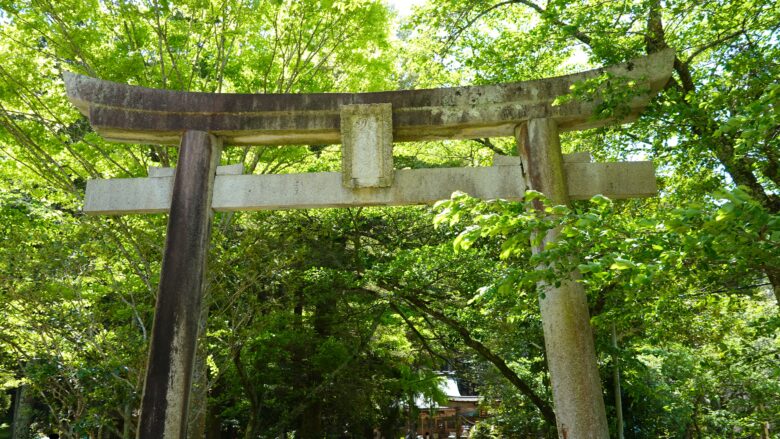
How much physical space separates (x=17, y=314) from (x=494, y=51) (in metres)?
8.23

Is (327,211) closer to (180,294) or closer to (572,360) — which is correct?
(180,294)

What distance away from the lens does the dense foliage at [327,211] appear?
553cm

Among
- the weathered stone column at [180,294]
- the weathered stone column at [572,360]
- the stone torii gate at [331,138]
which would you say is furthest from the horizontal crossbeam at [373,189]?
the weathered stone column at [572,360]

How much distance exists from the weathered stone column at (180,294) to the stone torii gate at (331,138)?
0.5 inches

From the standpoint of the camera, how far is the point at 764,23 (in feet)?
16.8

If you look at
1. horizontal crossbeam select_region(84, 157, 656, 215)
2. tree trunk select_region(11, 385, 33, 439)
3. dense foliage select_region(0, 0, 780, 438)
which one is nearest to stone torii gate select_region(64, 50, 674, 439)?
horizontal crossbeam select_region(84, 157, 656, 215)

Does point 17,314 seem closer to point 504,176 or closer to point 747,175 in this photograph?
point 504,176

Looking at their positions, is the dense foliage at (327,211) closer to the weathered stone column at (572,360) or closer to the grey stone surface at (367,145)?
the weathered stone column at (572,360)

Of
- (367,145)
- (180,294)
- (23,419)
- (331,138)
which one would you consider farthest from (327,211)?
(23,419)

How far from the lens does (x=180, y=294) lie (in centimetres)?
487

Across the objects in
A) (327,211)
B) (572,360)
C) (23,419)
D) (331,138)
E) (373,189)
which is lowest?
(23,419)

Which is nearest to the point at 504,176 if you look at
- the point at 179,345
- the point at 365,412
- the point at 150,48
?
the point at 179,345

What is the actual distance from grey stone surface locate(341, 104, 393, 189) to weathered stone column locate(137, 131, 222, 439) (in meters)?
1.35

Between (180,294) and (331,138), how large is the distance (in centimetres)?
212
